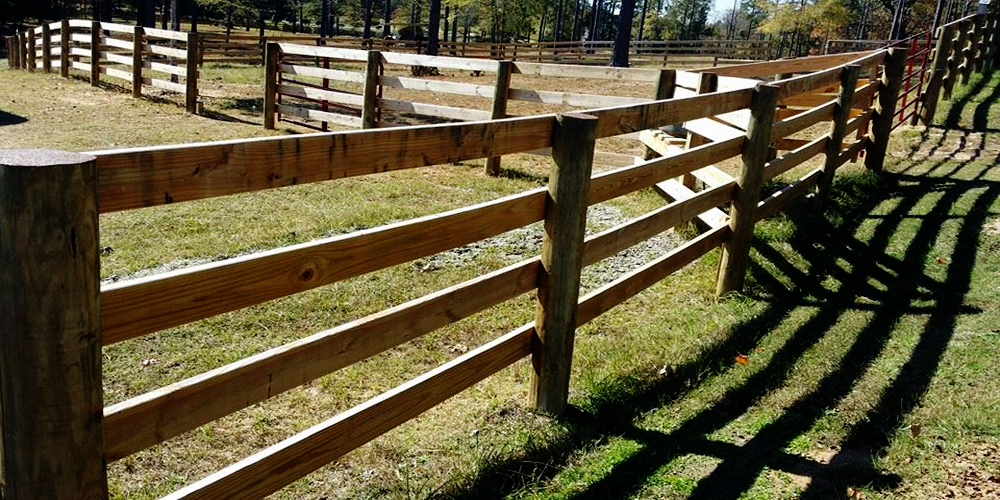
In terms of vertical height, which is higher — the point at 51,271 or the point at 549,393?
the point at 51,271

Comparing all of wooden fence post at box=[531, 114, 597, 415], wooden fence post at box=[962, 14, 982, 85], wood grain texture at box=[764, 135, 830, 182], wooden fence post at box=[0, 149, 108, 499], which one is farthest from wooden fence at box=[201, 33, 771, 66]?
wooden fence post at box=[0, 149, 108, 499]

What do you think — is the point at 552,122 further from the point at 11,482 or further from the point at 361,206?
the point at 361,206

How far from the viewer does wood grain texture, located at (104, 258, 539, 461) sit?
88.2 inches

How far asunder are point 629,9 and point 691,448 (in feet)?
85.9

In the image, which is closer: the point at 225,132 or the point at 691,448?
the point at 691,448

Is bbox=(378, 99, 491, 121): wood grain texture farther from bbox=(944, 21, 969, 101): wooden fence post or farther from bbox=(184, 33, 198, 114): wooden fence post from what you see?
bbox=(944, 21, 969, 101): wooden fence post

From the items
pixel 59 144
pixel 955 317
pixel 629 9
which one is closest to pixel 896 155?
pixel 955 317

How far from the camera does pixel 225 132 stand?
12383 mm

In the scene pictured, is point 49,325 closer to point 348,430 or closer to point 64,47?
point 348,430

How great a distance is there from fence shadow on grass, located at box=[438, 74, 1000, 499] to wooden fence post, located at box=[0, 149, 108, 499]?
64.3 inches

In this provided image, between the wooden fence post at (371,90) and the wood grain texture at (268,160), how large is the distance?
814cm

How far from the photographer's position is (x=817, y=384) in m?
4.45

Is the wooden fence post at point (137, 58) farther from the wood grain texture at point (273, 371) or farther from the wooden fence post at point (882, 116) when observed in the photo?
the wood grain texture at point (273, 371)

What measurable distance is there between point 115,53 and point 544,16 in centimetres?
4860
